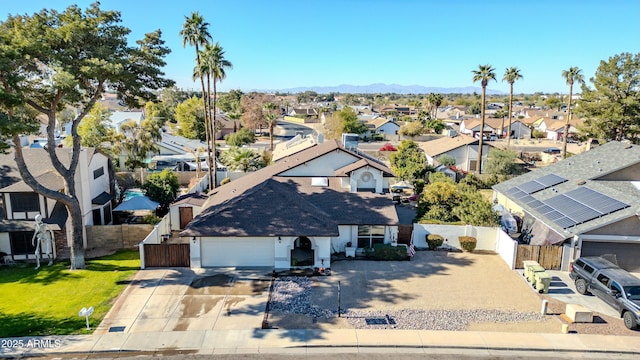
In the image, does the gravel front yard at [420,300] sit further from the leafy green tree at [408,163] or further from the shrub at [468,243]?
the leafy green tree at [408,163]

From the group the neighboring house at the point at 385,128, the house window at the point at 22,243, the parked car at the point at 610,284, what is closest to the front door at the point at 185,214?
the house window at the point at 22,243

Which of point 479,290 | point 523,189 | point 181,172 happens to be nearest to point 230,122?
point 181,172

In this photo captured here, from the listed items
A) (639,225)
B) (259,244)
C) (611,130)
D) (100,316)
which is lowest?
(100,316)

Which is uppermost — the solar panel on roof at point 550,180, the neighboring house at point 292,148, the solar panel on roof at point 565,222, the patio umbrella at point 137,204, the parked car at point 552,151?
the neighboring house at point 292,148

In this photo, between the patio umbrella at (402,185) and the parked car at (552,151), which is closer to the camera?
the patio umbrella at (402,185)

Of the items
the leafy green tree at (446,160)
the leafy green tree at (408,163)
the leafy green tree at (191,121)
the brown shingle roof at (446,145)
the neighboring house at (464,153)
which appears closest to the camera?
the leafy green tree at (408,163)

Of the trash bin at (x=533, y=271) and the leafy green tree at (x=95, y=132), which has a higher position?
the leafy green tree at (x=95, y=132)

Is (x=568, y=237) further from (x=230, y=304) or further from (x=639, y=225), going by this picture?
(x=230, y=304)
